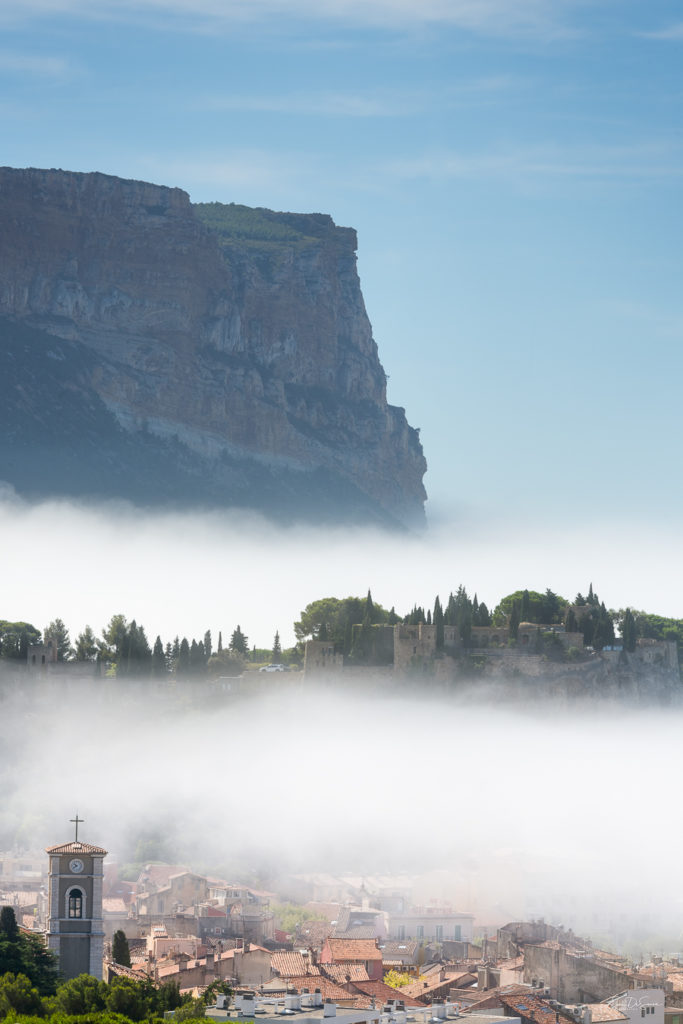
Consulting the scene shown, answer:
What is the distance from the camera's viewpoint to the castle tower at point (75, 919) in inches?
3270

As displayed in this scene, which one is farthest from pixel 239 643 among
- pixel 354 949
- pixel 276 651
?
pixel 354 949

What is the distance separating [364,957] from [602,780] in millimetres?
80585

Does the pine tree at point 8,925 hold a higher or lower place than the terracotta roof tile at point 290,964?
higher

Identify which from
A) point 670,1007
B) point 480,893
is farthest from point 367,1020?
point 480,893

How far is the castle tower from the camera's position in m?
83.1

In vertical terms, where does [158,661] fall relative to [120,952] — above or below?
above

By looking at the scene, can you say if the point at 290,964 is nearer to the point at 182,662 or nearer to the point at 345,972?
the point at 345,972

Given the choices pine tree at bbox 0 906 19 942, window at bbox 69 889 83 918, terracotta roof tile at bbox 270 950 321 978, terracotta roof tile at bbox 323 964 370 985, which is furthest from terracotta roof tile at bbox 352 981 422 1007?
pine tree at bbox 0 906 19 942

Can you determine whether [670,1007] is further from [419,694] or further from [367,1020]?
[419,694]

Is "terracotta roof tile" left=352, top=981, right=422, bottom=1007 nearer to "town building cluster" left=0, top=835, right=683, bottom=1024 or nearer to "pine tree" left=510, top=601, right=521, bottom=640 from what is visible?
"town building cluster" left=0, top=835, right=683, bottom=1024

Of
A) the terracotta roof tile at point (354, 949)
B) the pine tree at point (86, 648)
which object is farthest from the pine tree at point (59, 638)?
the terracotta roof tile at point (354, 949)

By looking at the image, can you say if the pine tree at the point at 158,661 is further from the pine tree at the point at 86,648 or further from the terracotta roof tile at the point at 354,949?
the terracotta roof tile at the point at 354,949

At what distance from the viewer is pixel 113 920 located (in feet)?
384

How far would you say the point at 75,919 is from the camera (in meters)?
83.4
